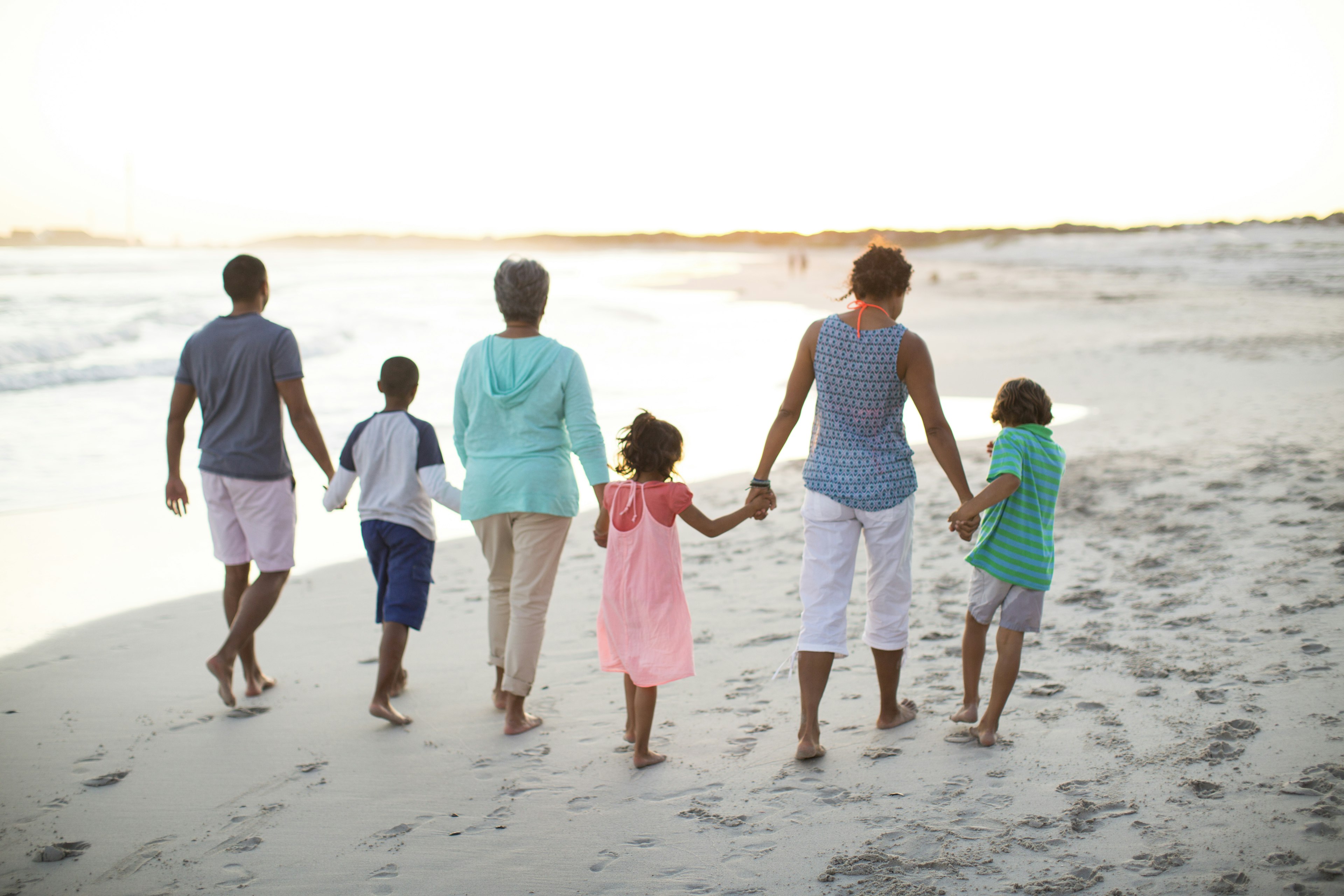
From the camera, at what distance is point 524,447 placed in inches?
146

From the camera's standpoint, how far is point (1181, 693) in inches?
141

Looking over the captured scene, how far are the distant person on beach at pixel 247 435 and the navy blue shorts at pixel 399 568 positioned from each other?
35 cm

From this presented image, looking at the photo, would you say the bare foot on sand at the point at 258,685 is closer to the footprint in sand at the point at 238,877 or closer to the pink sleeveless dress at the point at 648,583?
the footprint in sand at the point at 238,877

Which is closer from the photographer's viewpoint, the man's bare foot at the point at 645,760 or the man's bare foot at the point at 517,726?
the man's bare foot at the point at 645,760

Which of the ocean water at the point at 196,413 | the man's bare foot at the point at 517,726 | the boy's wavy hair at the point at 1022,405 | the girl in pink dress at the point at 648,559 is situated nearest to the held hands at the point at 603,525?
the girl in pink dress at the point at 648,559

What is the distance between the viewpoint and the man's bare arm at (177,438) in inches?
160

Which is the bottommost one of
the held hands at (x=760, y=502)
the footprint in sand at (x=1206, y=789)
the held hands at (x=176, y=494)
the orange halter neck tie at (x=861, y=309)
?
the footprint in sand at (x=1206, y=789)

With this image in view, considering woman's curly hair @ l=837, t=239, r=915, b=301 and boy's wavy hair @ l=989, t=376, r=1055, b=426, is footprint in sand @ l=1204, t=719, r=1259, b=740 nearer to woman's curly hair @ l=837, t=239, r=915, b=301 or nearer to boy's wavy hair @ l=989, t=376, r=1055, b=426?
boy's wavy hair @ l=989, t=376, r=1055, b=426

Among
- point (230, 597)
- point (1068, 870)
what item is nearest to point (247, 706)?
point (230, 597)

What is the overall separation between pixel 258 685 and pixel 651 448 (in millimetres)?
2293

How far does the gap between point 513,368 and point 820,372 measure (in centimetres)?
117

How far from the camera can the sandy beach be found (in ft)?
9.00

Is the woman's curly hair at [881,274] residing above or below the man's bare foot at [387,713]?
above

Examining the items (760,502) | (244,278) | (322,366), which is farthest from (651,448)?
(322,366)
